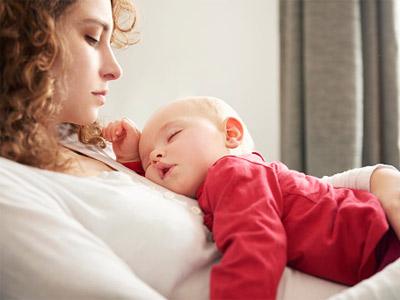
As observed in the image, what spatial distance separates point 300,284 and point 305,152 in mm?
1451

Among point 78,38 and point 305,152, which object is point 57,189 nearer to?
point 78,38

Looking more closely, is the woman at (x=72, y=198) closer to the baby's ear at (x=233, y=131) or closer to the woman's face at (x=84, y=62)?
the woman's face at (x=84, y=62)

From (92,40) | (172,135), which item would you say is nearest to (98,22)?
(92,40)

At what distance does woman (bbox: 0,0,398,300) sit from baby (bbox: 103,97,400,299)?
0.06 meters

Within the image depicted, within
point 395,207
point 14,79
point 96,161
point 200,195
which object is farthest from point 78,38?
point 395,207

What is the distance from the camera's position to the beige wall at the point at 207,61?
2156 millimetres

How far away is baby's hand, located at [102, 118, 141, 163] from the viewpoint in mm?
1303

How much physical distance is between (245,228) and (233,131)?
355 mm

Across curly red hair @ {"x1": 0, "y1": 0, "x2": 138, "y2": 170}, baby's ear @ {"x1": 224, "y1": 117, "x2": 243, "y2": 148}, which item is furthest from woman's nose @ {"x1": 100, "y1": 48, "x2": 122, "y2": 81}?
baby's ear @ {"x1": 224, "y1": 117, "x2": 243, "y2": 148}

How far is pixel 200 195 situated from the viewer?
1118 millimetres

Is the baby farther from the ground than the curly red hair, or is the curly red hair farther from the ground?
the curly red hair

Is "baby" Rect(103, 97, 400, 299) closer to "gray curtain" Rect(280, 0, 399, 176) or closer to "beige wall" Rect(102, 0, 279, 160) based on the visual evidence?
"beige wall" Rect(102, 0, 279, 160)

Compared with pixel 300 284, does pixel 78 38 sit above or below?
above

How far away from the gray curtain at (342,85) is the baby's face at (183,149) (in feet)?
3.76
